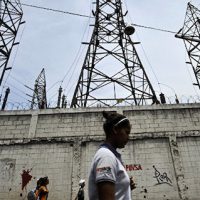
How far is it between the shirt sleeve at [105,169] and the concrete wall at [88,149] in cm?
1033

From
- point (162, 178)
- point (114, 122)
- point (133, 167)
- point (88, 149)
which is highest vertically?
point (88, 149)

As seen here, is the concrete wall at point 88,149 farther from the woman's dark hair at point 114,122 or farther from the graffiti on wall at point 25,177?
the woman's dark hair at point 114,122

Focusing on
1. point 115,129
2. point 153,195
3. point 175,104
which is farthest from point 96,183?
point 175,104

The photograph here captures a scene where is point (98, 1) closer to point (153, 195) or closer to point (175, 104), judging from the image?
point (175, 104)

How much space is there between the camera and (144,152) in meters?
12.0

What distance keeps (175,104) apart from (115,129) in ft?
40.2

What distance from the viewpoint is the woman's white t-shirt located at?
1.58 meters

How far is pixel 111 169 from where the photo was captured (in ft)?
5.28

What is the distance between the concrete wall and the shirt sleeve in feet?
33.9

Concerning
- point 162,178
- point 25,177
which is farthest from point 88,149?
point 162,178

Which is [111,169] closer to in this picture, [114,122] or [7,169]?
[114,122]

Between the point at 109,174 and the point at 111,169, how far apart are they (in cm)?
4

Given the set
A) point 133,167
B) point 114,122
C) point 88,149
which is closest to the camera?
point 114,122

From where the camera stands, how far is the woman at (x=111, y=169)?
156cm
